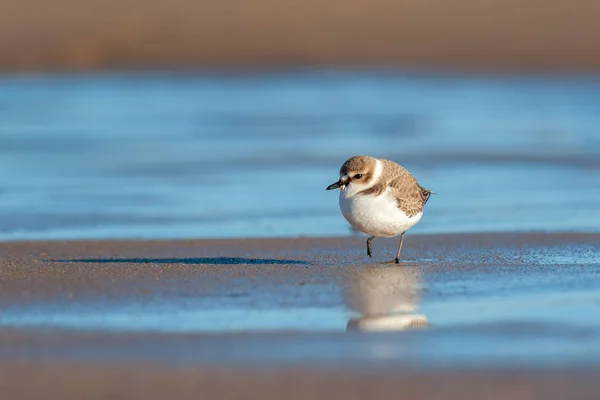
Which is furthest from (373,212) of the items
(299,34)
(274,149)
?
(299,34)

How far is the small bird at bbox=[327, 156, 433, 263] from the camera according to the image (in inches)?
344

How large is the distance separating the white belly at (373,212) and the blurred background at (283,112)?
1928 millimetres

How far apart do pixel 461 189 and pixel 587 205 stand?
5.49 feet

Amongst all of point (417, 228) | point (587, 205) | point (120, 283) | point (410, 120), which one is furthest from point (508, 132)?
point (120, 283)

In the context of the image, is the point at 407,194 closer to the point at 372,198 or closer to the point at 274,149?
the point at 372,198

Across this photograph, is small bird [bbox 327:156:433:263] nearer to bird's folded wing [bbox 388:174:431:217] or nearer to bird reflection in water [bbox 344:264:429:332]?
bird's folded wing [bbox 388:174:431:217]

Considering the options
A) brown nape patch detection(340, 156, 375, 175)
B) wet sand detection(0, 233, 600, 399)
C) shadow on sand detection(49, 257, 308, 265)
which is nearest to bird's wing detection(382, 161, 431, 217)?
brown nape patch detection(340, 156, 375, 175)

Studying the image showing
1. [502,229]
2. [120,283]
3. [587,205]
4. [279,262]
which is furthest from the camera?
[587,205]

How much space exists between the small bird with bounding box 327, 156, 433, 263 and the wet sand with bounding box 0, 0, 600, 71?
55.8ft

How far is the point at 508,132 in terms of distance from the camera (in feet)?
57.6

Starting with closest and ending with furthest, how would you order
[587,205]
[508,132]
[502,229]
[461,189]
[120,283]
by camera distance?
[120,283]
[502,229]
[587,205]
[461,189]
[508,132]

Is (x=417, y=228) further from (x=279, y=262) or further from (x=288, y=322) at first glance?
(x=288, y=322)

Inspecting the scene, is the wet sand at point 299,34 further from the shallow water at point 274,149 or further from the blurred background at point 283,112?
the shallow water at point 274,149

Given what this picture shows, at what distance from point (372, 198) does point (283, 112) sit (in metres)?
12.2
